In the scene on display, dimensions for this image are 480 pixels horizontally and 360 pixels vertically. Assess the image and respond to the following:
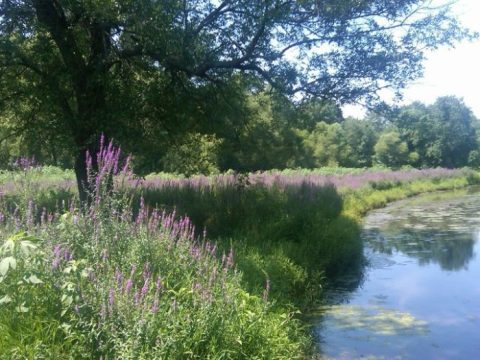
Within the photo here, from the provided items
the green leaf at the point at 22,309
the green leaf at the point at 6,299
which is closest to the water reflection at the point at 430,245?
the green leaf at the point at 22,309

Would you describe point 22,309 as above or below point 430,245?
above

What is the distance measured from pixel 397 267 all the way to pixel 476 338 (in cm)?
448

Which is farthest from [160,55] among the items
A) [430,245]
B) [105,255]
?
[430,245]

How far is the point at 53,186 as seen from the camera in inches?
539

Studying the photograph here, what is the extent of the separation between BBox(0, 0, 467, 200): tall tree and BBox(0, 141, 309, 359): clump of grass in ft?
14.8

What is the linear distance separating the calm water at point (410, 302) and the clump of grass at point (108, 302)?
204cm

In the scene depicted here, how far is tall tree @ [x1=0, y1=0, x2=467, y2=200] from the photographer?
9.30 metres

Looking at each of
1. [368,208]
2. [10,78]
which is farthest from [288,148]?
[10,78]

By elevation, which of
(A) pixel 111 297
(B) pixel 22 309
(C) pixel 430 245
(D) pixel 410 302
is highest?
(A) pixel 111 297

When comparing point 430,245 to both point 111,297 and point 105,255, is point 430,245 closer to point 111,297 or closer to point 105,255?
point 105,255

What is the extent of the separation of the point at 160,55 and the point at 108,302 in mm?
6691

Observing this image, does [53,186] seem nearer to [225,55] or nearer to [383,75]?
[225,55]

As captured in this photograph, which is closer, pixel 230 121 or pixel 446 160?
pixel 230 121

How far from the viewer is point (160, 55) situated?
31.4ft
